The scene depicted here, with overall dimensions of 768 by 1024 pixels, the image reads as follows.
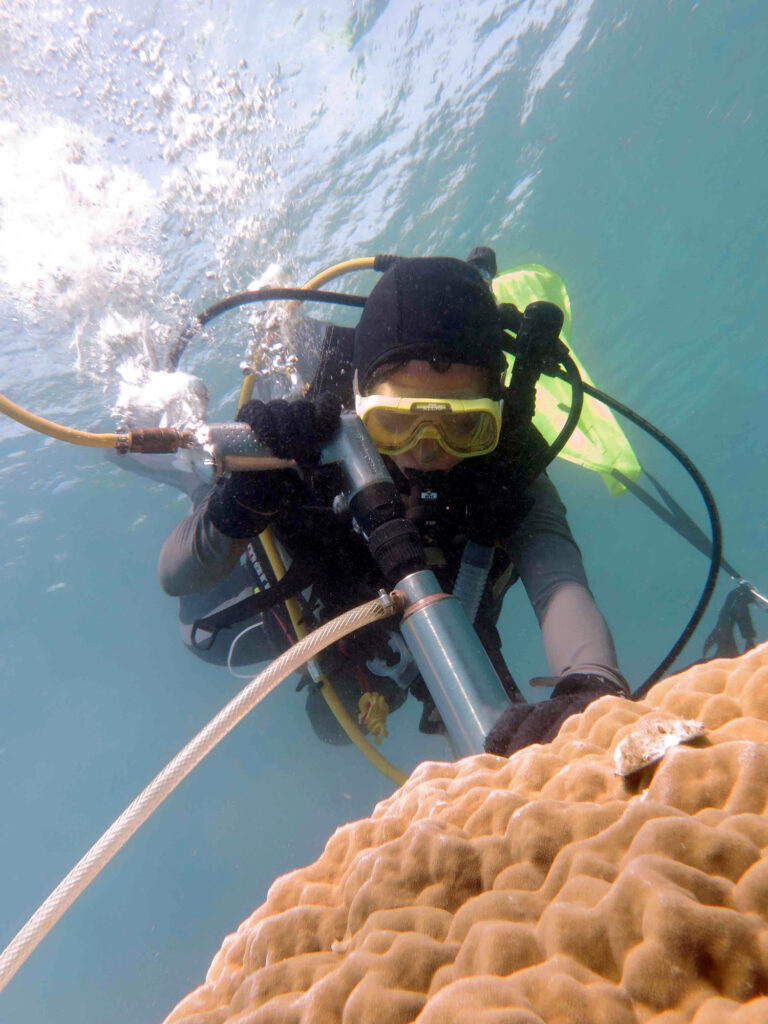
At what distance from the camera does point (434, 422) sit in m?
3.03

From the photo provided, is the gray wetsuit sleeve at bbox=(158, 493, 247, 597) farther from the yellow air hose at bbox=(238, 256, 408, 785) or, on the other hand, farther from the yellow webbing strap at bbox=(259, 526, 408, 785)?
the yellow webbing strap at bbox=(259, 526, 408, 785)

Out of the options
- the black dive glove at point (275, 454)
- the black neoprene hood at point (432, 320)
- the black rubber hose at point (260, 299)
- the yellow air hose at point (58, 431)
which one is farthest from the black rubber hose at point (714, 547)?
the yellow air hose at point (58, 431)

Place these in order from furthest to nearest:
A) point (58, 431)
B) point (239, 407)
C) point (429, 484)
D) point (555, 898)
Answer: point (429, 484), point (239, 407), point (58, 431), point (555, 898)

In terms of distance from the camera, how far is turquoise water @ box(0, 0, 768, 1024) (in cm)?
757

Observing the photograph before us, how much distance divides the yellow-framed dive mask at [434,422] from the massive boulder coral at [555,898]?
1887 mm

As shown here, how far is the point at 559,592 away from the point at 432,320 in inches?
67.6

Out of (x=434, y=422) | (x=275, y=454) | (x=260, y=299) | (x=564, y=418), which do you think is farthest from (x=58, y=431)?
(x=564, y=418)

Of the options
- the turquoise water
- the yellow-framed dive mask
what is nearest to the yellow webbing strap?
the yellow-framed dive mask

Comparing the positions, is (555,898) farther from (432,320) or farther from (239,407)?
(432,320)

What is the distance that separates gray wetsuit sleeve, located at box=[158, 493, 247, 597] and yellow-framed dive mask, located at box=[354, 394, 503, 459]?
1.17 meters

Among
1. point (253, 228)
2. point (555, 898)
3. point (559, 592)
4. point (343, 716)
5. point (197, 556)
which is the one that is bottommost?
point (343, 716)

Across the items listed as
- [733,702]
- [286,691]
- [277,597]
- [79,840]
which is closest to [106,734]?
[79,840]

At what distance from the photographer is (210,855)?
2605 centimetres

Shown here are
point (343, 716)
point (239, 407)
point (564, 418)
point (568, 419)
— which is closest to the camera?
point (239, 407)
